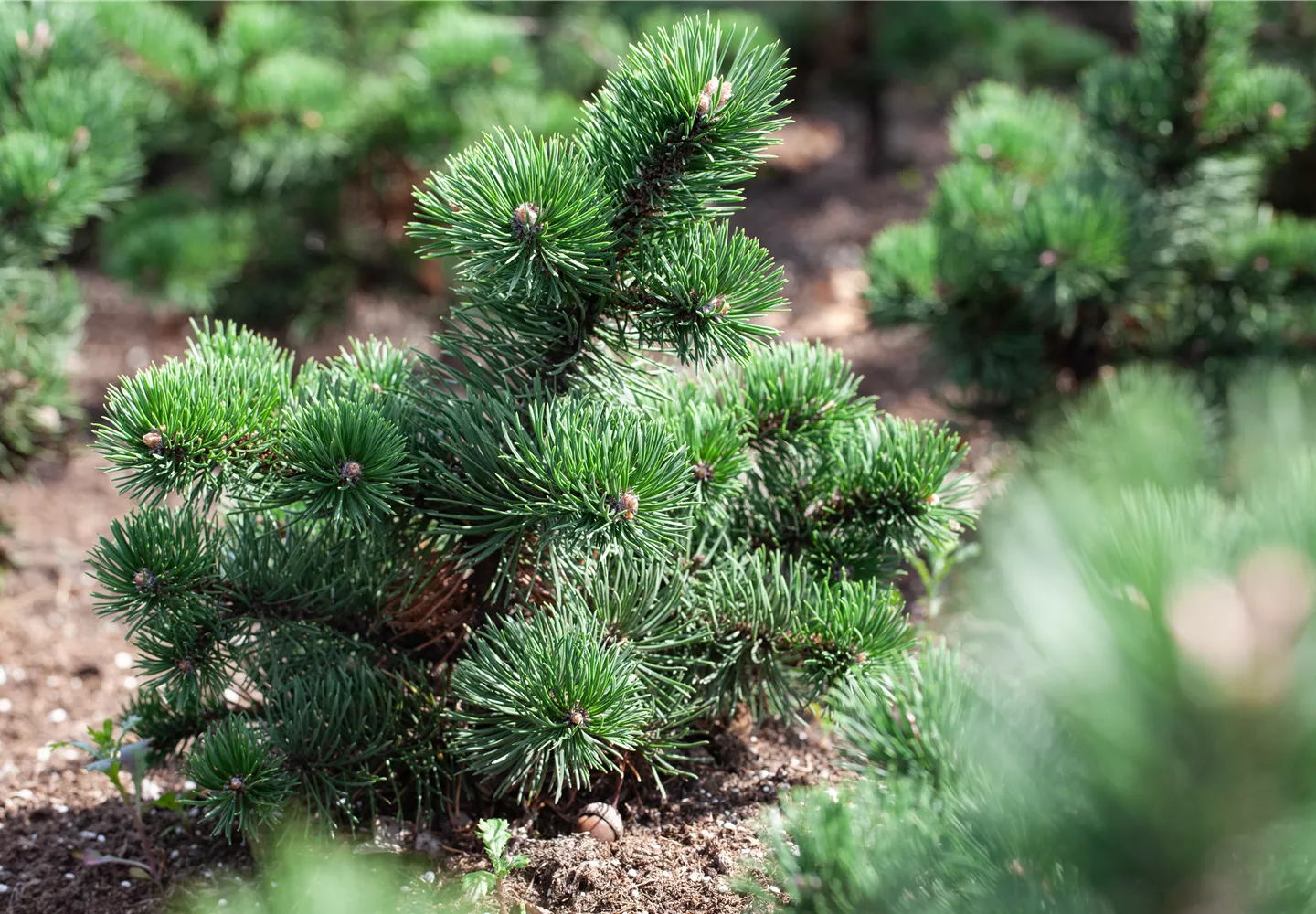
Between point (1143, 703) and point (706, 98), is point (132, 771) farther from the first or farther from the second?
point (1143, 703)

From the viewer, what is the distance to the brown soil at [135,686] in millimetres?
1124

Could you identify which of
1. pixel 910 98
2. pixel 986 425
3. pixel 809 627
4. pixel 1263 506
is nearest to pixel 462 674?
pixel 809 627

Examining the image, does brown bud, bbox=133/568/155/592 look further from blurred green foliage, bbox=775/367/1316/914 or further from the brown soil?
blurred green foliage, bbox=775/367/1316/914

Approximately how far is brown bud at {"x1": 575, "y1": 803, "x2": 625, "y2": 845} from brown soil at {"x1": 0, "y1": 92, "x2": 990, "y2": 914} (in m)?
0.02

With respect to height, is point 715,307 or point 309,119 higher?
point 309,119

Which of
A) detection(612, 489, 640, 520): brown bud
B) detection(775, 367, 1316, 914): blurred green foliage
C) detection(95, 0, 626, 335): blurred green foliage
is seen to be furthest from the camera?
detection(95, 0, 626, 335): blurred green foliage

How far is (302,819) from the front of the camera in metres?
1.13

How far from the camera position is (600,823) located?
1.16m

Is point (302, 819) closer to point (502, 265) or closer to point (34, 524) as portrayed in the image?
point (502, 265)

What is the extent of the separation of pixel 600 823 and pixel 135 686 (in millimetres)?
1047

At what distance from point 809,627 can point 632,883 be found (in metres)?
0.32

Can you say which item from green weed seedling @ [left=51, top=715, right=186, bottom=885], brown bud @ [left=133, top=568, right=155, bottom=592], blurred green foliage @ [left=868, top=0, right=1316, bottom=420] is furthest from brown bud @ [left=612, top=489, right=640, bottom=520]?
blurred green foliage @ [left=868, top=0, right=1316, bottom=420]

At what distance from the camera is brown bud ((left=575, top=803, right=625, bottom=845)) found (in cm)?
116

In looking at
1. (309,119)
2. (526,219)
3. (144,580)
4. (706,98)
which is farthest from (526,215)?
(309,119)
